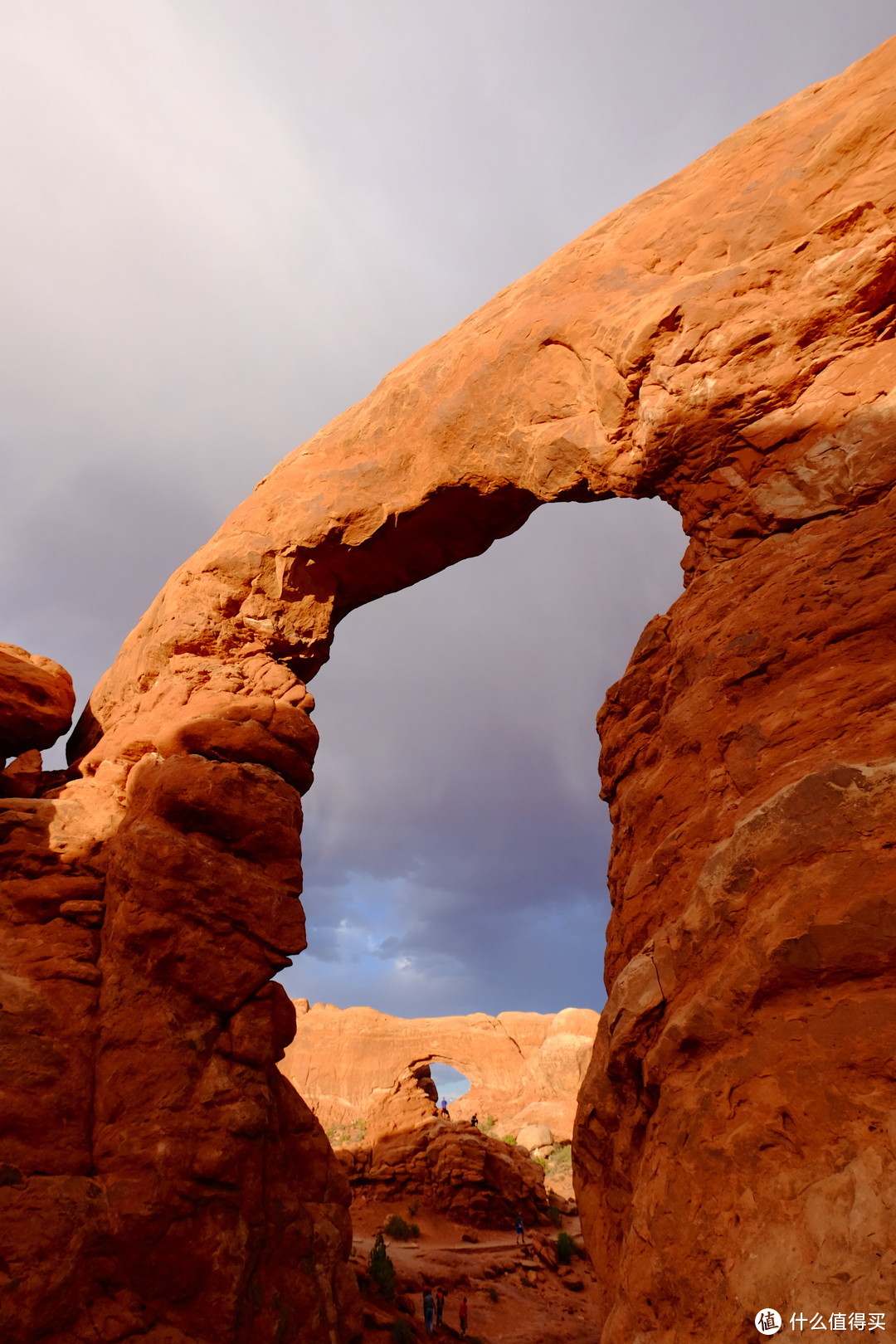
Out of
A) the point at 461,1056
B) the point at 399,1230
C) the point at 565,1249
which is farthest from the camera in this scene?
the point at 461,1056

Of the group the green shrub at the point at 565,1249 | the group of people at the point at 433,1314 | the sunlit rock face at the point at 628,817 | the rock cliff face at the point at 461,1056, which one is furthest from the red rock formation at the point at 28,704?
the rock cliff face at the point at 461,1056

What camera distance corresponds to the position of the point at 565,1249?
19.3 metres

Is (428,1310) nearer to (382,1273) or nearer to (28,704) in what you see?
(382,1273)

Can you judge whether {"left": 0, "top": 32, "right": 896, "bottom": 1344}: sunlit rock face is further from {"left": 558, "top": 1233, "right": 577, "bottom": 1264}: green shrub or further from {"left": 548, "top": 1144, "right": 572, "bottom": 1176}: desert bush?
{"left": 548, "top": 1144, "right": 572, "bottom": 1176}: desert bush

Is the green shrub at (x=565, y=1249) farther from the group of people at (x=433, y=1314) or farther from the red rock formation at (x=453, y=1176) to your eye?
the group of people at (x=433, y=1314)

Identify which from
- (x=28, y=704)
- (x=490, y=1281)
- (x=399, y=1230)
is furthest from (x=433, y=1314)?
(x=28, y=704)

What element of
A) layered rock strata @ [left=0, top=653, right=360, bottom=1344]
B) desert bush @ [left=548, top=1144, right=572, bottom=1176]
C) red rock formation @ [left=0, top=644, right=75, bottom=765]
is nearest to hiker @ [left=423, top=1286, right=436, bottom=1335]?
layered rock strata @ [left=0, top=653, right=360, bottom=1344]

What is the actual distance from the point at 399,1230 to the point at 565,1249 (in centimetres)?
415

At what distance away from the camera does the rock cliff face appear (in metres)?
39.1

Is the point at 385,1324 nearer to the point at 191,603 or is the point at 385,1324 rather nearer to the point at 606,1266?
the point at 606,1266

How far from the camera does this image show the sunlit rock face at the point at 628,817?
4.22m

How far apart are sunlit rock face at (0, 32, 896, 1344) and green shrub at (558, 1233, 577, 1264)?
43.6ft

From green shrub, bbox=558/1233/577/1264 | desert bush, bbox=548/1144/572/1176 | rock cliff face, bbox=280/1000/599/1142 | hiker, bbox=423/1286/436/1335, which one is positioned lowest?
green shrub, bbox=558/1233/577/1264

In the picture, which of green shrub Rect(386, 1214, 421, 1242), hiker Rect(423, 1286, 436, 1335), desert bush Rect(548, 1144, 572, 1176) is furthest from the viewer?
desert bush Rect(548, 1144, 572, 1176)
